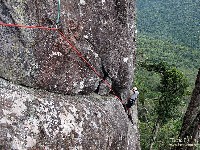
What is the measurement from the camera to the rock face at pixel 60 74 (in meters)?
6.60

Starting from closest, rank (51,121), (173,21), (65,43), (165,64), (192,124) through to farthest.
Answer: (51,121)
(65,43)
(192,124)
(165,64)
(173,21)

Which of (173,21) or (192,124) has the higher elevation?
(173,21)

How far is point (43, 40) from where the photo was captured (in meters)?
7.22

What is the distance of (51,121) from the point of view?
22.3ft

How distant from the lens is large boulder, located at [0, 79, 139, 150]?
6.34 m

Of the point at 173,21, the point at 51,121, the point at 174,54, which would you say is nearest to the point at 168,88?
the point at 51,121

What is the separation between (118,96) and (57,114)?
316 cm

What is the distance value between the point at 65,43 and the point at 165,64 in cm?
1683

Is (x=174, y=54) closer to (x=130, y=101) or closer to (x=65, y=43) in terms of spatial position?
(x=130, y=101)

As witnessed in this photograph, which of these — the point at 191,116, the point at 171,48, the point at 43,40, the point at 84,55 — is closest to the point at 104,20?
the point at 84,55

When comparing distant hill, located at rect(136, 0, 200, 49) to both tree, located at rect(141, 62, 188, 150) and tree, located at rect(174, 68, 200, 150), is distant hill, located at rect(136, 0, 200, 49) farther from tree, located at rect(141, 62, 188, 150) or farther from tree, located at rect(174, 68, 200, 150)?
tree, located at rect(174, 68, 200, 150)

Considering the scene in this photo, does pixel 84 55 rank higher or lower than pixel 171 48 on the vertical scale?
higher

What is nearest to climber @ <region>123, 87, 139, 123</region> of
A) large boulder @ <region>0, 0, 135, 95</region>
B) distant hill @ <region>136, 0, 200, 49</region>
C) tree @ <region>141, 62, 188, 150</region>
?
large boulder @ <region>0, 0, 135, 95</region>

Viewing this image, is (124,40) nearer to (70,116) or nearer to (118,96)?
(118,96)
